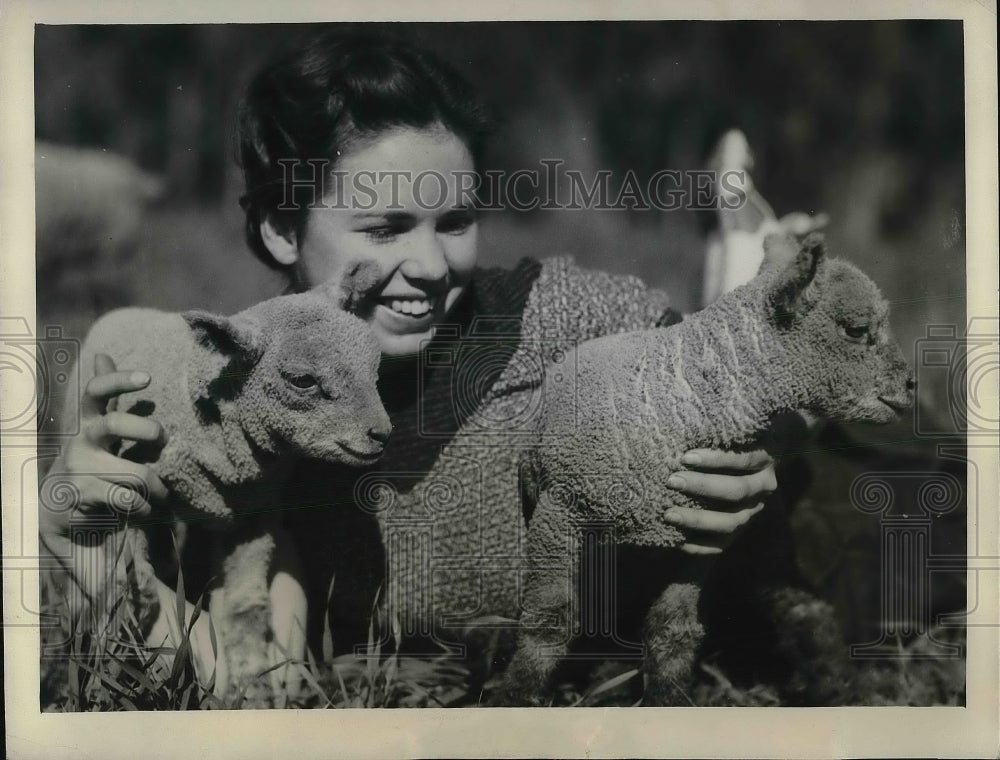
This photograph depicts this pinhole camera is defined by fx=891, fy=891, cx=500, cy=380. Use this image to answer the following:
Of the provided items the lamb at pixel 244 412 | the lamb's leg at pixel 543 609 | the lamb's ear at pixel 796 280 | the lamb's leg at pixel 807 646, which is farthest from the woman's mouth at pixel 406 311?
the lamb's leg at pixel 807 646

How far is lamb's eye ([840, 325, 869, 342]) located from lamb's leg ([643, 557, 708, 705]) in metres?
0.78

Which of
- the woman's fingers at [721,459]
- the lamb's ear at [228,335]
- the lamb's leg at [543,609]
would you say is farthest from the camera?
the lamb's leg at [543,609]

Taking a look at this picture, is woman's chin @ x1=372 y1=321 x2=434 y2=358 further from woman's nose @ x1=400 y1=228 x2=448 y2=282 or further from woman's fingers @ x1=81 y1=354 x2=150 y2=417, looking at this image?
woman's fingers @ x1=81 y1=354 x2=150 y2=417

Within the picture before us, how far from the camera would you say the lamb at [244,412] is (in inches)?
97.0

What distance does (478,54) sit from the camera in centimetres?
270

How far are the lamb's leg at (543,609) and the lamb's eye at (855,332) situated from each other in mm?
951

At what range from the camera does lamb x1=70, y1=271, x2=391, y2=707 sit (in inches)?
97.0

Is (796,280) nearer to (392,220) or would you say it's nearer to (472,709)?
(392,220)

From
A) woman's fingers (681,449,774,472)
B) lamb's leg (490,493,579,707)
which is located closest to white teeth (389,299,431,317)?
lamb's leg (490,493,579,707)

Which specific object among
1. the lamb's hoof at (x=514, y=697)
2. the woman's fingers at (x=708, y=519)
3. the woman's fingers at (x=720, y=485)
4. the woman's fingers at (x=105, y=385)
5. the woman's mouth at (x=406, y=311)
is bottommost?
the lamb's hoof at (x=514, y=697)

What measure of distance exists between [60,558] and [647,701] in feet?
6.13

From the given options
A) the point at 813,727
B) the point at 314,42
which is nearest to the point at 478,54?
the point at 314,42

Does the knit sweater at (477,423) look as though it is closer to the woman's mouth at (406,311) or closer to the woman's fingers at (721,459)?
the woman's mouth at (406,311)

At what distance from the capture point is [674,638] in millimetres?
2727
